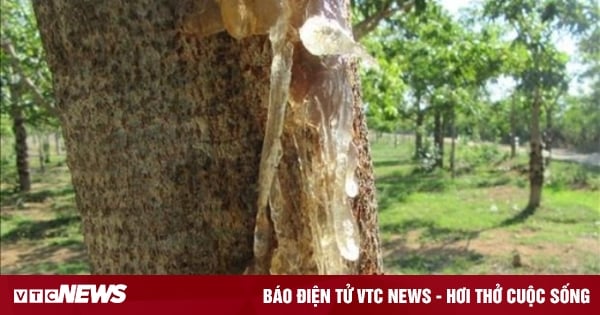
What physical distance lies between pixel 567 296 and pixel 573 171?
1194cm

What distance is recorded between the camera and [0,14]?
19.6 ft

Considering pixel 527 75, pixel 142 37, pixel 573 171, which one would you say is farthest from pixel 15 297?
pixel 573 171

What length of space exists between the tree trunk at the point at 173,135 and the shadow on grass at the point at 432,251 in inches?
196

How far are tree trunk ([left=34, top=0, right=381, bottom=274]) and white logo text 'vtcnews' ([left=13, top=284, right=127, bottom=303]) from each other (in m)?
0.04

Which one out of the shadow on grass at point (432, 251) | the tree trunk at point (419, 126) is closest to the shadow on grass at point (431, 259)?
the shadow on grass at point (432, 251)

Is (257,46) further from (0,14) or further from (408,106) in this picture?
(408,106)

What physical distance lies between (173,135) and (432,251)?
5.92m

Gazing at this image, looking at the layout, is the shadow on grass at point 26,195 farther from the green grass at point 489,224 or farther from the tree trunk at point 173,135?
the tree trunk at point 173,135

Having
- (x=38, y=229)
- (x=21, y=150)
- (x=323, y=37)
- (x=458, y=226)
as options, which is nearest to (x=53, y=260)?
(x=38, y=229)

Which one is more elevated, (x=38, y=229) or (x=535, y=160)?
(x=535, y=160)

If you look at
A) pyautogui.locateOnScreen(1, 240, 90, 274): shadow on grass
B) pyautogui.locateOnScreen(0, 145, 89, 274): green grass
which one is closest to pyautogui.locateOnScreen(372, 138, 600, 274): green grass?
pyautogui.locateOnScreen(1, 240, 90, 274): shadow on grass

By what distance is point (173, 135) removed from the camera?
0.87m

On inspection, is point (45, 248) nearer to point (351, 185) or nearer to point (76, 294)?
point (76, 294)

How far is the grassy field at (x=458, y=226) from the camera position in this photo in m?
5.98
